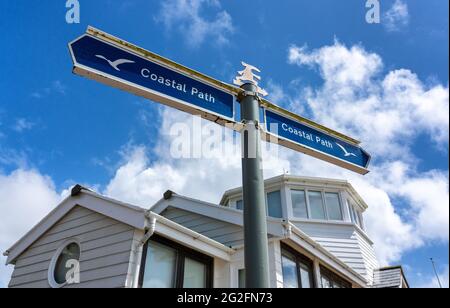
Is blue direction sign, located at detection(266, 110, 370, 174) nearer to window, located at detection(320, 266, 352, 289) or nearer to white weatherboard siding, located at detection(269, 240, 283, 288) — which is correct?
white weatherboard siding, located at detection(269, 240, 283, 288)

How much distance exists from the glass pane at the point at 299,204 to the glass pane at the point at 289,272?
20.9 ft

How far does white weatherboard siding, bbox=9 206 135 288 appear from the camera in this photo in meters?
5.99

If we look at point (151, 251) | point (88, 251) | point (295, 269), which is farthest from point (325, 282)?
point (88, 251)

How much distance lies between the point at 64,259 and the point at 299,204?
9.65 meters

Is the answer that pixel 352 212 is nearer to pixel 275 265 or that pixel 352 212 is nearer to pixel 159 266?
pixel 275 265

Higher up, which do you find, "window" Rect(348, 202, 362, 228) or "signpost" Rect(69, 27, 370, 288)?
"window" Rect(348, 202, 362, 228)

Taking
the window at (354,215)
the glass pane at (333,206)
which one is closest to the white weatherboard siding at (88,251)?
the glass pane at (333,206)

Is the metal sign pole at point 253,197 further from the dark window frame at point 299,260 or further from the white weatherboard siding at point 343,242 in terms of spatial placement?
the white weatherboard siding at point 343,242

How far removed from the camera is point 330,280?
931 cm

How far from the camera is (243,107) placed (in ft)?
13.1

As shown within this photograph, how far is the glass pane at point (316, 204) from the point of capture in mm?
14630

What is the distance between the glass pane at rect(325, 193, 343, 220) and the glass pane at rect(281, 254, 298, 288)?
23.4 ft

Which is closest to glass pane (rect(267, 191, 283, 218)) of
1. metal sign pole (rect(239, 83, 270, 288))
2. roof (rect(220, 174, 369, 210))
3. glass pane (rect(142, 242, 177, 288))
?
roof (rect(220, 174, 369, 210))
